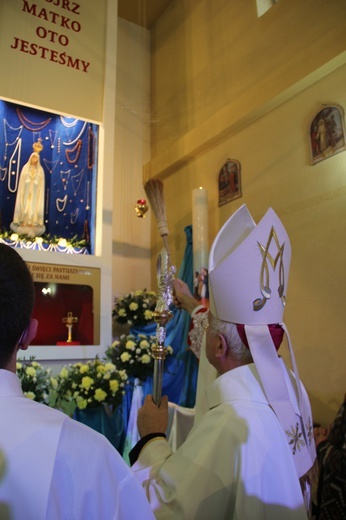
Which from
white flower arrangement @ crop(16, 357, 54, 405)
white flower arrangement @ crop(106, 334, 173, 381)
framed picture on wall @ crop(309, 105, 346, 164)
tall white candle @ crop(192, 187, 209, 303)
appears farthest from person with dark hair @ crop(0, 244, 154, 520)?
tall white candle @ crop(192, 187, 209, 303)

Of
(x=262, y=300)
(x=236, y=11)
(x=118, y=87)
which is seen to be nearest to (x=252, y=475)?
(x=262, y=300)

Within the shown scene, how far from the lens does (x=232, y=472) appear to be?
1528mm

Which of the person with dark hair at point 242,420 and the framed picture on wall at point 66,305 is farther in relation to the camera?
the framed picture on wall at point 66,305

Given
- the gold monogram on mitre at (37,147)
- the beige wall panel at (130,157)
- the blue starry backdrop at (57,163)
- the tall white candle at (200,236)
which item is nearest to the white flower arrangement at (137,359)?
the tall white candle at (200,236)

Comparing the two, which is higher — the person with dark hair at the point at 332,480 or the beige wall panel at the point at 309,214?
the beige wall panel at the point at 309,214

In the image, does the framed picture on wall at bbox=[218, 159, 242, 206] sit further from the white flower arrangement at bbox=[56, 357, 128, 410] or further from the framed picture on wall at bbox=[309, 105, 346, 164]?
the white flower arrangement at bbox=[56, 357, 128, 410]

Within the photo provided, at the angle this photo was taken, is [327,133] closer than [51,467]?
No

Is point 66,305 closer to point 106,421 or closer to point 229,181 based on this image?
point 106,421

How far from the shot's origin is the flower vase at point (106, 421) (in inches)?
152

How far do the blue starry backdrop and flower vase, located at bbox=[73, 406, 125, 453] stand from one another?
2.35 meters

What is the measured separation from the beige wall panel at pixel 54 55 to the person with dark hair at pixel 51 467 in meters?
5.25

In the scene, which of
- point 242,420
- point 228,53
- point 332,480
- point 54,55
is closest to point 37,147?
point 54,55

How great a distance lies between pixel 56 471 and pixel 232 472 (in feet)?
2.57

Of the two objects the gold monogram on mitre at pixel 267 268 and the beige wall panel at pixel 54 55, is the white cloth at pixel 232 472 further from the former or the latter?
the beige wall panel at pixel 54 55
